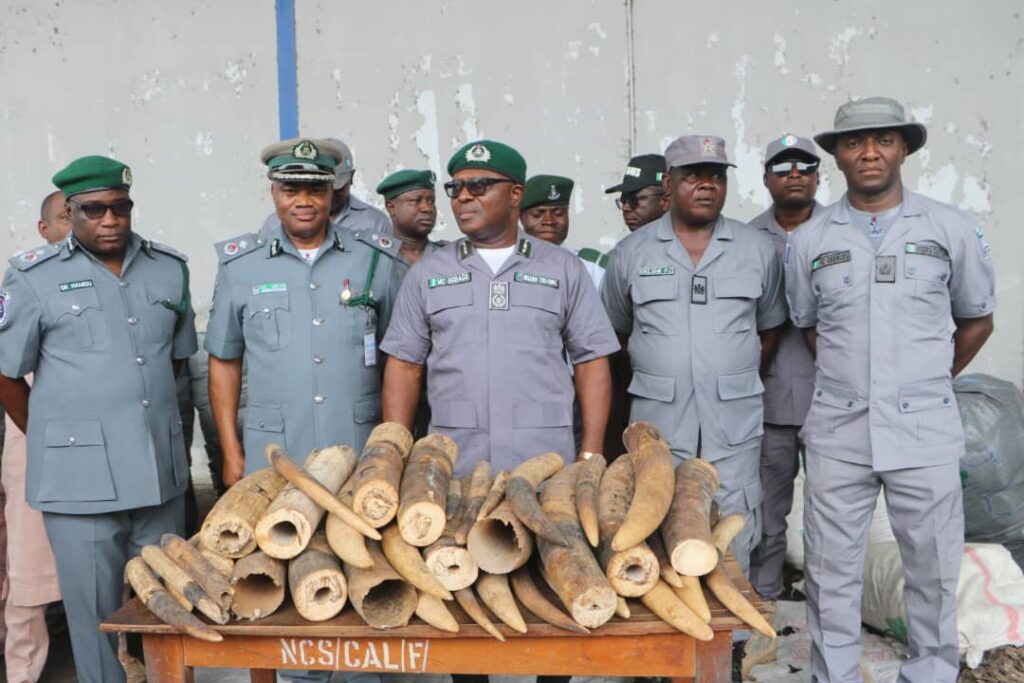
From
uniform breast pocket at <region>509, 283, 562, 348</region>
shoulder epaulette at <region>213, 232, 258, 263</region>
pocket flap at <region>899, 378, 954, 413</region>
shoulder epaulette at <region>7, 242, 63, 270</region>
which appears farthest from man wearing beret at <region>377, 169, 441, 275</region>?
pocket flap at <region>899, 378, 954, 413</region>

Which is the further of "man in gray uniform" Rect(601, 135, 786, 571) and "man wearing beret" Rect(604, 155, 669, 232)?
"man wearing beret" Rect(604, 155, 669, 232)

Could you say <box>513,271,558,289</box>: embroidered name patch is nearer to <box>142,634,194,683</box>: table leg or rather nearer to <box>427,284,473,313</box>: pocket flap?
<box>427,284,473,313</box>: pocket flap

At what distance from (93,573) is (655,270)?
2.19 m

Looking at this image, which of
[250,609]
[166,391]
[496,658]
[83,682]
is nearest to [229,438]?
[166,391]

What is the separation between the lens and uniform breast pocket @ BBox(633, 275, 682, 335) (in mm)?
3227

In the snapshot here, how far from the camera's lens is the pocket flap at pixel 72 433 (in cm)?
287

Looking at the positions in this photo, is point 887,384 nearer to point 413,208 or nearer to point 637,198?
point 637,198

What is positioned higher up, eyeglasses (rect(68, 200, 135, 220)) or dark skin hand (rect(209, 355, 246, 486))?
eyeglasses (rect(68, 200, 135, 220))

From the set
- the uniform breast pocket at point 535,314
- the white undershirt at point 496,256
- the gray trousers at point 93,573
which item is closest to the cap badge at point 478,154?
the white undershirt at point 496,256

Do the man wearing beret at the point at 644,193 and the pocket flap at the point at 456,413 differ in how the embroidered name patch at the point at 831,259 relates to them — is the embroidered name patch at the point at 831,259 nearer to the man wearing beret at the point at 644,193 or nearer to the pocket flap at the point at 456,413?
the man wearing beret at the point at 644,193

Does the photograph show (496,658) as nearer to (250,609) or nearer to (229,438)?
(250,609)

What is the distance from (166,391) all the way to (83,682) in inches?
39.4

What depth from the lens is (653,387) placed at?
323 centimetres

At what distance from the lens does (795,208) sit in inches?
152
